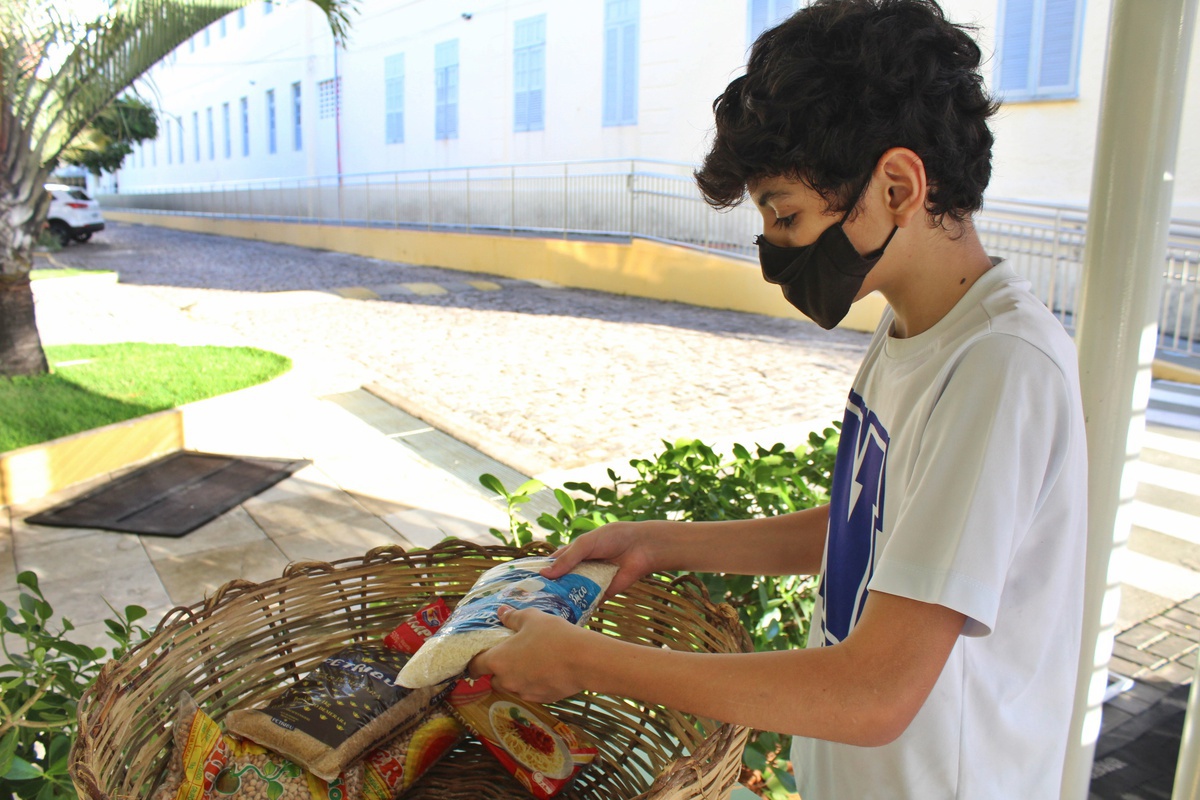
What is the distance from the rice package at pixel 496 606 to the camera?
51.3 inches

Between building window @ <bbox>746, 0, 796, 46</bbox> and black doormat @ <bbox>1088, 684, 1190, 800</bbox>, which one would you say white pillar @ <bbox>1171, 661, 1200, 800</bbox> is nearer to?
black doormat @ <bbox>1088, 684, 1190, 800</bbox>

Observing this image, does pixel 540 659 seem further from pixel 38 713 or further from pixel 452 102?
pixel 452 102

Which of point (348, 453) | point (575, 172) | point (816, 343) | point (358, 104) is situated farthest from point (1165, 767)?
point (358, 104)

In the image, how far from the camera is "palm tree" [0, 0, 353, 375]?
641 cm

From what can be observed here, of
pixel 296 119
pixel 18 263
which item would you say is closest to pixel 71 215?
pixel 296 119

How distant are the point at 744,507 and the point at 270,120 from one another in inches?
1199

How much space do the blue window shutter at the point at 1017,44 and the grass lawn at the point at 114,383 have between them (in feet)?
29.9

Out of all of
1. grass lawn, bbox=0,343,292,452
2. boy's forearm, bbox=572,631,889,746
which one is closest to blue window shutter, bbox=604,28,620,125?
grass lawn, bbox=0,343,292,452

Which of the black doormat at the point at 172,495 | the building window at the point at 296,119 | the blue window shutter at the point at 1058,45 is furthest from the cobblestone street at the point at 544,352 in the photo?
the building window at the point at 296,119

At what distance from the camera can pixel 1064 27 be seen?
36.9 feet

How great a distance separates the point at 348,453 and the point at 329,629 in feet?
14.0

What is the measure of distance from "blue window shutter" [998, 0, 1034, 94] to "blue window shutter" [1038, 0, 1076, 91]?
170mm

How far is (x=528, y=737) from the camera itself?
1476 mm

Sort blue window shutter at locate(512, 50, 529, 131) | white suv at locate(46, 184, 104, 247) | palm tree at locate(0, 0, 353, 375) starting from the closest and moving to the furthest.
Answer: palm tree at locate(0, 0, 353, 375) < blue window shutter at locate(512, 50, 529, 131) < white suv at locate(46, 184, 104, 247)
